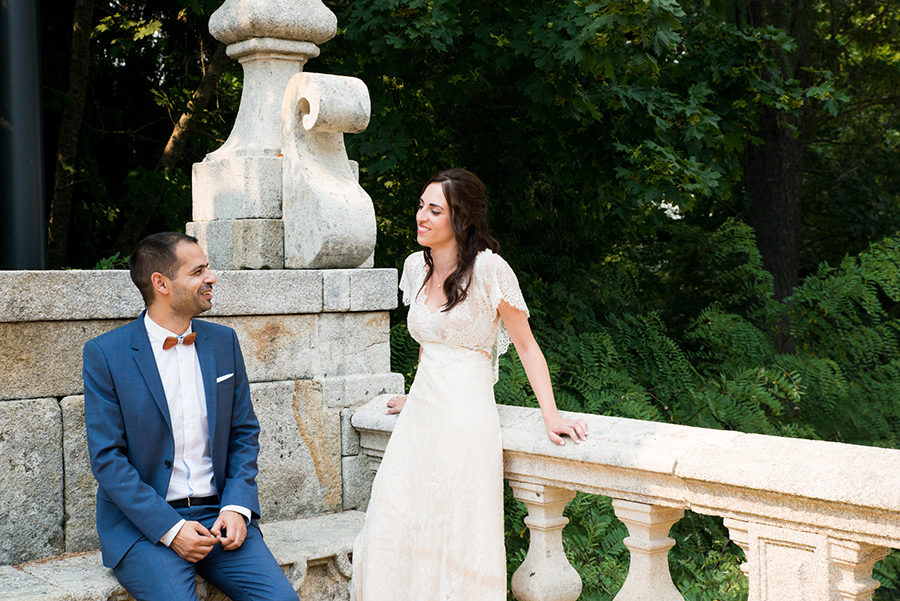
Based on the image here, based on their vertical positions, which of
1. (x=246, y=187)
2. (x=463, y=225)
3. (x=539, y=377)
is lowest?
(x=539, y=377)

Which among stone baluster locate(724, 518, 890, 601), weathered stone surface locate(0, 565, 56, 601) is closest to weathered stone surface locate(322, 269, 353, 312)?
weathered stone surface locate(0, 565, 56, 601)

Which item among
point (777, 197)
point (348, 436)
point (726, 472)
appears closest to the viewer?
point (726, 472)

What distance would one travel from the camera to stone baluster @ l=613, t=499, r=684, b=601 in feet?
8.72

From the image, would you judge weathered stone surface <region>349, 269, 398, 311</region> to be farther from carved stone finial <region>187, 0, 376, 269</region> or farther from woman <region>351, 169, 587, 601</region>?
woman <region>351, 169, 587, 601</region>

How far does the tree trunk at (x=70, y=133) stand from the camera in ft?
22.9

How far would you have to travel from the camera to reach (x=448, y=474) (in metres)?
2.92

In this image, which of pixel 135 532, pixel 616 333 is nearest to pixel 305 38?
pixel 135 532

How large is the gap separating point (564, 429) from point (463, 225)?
0.70 m

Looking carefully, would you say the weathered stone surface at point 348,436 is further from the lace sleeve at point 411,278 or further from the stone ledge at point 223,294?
the lace sleeve at point 411,278

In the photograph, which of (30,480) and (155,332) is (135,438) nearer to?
(155,332)

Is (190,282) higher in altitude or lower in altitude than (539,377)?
higher

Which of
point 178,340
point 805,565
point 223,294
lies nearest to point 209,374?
point 178,340

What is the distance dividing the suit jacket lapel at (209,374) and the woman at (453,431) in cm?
55

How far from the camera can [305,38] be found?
3.98 m
